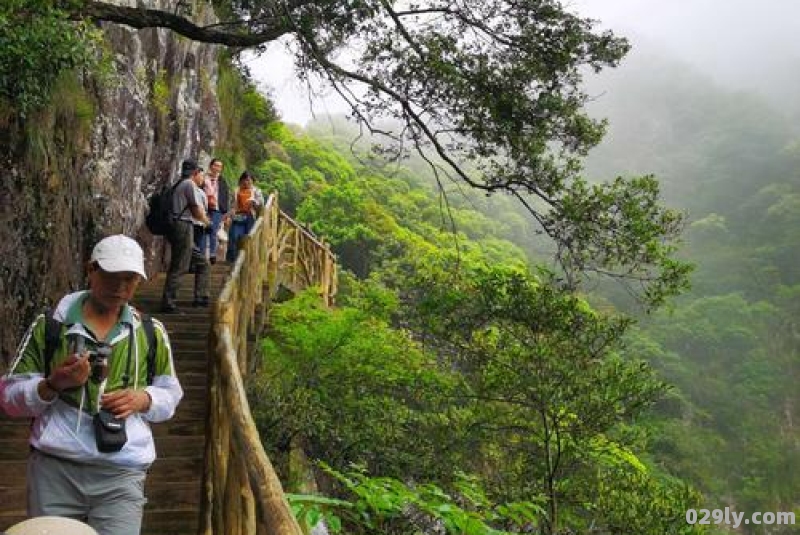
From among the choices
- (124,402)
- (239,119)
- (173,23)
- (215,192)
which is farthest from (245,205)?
(239,119)

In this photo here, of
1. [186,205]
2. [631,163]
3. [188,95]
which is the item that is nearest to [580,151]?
[186,205]

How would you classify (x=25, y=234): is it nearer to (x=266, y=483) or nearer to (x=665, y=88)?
(x=266, y=483)

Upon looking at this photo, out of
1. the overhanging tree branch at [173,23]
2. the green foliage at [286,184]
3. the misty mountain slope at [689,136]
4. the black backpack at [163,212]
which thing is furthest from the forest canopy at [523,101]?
the misty mountain slope at [689,136]

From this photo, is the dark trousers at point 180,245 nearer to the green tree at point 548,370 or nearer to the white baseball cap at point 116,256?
the green tree at point 548,370

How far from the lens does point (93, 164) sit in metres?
7.92

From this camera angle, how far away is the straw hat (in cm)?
143

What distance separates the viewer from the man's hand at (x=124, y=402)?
229cm

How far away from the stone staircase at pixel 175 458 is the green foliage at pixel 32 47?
7.70 feet

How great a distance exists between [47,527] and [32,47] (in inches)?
144

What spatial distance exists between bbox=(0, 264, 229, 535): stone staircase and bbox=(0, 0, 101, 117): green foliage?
2.35 m

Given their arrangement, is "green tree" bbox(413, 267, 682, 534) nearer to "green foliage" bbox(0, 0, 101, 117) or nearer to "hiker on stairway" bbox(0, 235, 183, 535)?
Result: "green foliage" bbox(0, 0, 101, 117)

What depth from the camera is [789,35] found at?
385ft

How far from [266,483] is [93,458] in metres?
0.56

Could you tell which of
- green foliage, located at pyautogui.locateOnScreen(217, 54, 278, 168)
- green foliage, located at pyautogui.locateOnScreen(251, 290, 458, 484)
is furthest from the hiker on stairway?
green foliage, located at pyautogui.locateOnScreen(217, 54, 278, 168)
